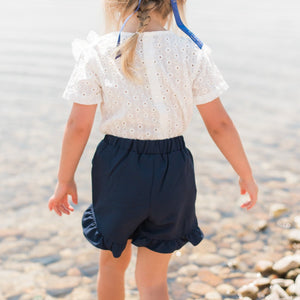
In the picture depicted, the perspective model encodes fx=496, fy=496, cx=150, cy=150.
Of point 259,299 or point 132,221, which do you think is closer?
point 132,221

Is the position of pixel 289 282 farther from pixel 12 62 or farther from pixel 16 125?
pixel 12 62

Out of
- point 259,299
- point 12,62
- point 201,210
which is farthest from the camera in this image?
point 12,62

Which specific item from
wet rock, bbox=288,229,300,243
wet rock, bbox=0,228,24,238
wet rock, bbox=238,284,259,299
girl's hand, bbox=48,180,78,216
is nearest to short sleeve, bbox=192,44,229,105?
girl's hand, bbox=48,180,78,216

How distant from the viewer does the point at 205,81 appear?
205 cm

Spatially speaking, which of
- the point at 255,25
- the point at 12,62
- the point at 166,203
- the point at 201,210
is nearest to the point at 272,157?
the point at 201,210

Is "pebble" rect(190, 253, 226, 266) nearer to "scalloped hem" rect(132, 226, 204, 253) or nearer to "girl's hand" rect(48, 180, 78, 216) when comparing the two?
"scalloped hem" rect(132, 226, 204, 253)

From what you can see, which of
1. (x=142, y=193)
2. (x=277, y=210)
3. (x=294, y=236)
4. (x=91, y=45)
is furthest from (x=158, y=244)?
(x=277, y=210)

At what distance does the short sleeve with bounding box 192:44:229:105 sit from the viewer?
2.04 metres

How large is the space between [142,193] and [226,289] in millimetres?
1246

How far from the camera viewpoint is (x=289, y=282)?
2.89 meters

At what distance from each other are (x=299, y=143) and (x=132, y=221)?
3.64 meters

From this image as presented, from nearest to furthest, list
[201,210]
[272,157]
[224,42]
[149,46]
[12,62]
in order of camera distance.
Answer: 1. [149,46]
2. [201,210]
3. [272,157]
4. [12,62]
5. [224,42]

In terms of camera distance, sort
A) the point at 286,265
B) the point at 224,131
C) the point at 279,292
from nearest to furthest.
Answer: the point at 224,131
the point at 279,292
the point at 286,265

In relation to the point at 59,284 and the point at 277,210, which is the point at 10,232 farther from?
the point at 277,210
